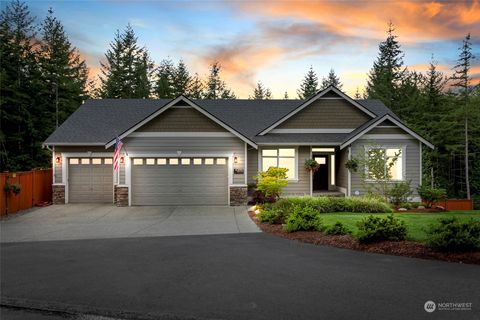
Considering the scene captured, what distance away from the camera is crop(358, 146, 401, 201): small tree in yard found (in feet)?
56.7

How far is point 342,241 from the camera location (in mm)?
9305

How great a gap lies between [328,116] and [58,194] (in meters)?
15.5

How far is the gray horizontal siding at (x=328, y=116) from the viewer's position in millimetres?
20578

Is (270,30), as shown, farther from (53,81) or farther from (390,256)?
(53,81)

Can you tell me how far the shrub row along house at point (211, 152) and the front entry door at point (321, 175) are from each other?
0.06m

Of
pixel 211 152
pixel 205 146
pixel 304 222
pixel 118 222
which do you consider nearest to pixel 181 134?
pixel 205 146

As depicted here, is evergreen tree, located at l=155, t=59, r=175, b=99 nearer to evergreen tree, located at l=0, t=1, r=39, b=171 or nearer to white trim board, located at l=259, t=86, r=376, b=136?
evergreen tree, located at l=0, t=1, r=39, b=171

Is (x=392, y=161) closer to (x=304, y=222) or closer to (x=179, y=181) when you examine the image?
(x=304, y=222)

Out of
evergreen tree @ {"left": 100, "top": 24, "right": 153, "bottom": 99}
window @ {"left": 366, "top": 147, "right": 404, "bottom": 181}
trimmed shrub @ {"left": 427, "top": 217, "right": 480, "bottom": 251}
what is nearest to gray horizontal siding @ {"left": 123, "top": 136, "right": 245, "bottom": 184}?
window @ {"left": 366, "top": 147, "right": 404, "bottom": 181}

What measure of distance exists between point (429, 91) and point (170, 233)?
35.2 m

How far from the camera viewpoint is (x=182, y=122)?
1833 centimetres

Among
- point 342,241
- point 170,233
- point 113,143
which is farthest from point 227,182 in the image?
point 342,241

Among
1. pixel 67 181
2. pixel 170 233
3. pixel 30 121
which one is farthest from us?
pixel 30 121

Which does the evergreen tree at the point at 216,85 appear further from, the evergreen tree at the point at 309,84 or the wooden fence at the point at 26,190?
the wooden fence at the point at 26,190
